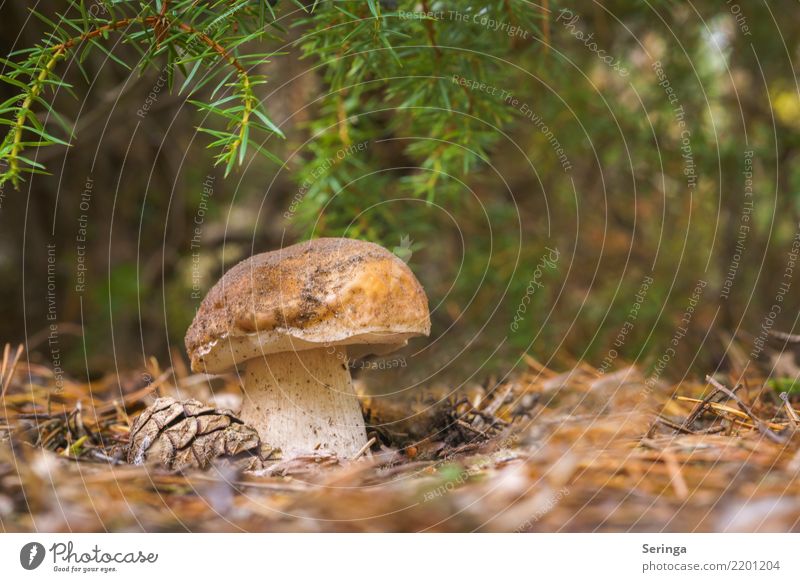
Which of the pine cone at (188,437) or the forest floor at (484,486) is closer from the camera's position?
the forest floor at (484,486)

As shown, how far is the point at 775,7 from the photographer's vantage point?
6.03 feet

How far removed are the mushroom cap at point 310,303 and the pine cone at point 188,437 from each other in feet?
0.32

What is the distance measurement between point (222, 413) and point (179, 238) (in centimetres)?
140

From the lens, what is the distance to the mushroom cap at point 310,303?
3.06ft

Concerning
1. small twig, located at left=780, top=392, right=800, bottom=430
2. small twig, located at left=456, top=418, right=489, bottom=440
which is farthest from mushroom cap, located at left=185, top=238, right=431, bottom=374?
small twig, located at left=780, top=392, right=800, bottom=430

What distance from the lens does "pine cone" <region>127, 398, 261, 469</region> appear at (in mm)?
896

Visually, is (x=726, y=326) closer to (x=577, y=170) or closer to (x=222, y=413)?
(x=577, y=170)

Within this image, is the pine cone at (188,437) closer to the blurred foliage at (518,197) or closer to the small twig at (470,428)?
the small twig at (470,428)

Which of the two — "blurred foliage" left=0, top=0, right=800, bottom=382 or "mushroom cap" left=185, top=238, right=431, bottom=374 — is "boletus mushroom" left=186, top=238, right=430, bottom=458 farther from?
"blurred foliage" left=0, top=0, right=800, bottom=382

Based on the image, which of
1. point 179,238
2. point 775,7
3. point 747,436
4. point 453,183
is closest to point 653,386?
point 747,436

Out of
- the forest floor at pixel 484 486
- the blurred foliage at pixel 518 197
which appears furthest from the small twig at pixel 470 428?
the blurred foliage at pixel 518 197

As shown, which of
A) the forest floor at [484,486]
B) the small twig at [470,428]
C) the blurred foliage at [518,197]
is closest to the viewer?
the forest floor at [484,486]

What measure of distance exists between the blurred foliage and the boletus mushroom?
1.09 ft

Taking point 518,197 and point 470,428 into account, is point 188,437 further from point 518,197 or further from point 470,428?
point 518,197
